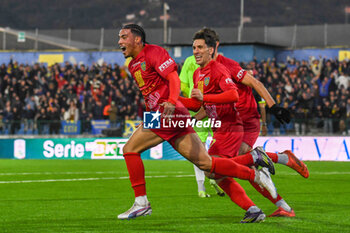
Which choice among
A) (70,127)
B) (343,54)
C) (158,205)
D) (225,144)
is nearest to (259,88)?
(225,144)

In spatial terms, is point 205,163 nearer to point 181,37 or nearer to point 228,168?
point 228,168

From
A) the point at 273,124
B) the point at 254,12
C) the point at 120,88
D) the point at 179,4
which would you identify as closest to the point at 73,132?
the point at 120,88

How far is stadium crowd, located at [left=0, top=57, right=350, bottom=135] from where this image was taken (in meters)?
27.0

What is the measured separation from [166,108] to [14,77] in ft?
94.1

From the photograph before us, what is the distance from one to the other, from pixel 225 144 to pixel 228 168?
75 cm

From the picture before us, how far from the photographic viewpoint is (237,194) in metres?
8.21

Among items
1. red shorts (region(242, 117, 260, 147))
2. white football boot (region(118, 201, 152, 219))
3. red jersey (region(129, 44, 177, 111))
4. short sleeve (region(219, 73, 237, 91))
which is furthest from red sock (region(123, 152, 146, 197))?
red shorts (region(242, 117, 260, 147))

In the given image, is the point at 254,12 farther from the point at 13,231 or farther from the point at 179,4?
the point at 13,231

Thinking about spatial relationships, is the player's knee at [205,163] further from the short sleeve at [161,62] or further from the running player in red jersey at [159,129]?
the short sleeve at [161,62]

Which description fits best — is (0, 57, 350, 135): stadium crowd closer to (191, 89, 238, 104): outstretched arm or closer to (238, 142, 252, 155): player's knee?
(238, 142, 252, 155): player's knee

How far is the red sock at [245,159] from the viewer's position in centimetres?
866

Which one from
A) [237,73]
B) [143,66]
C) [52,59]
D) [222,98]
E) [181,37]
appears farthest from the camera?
[181,37]

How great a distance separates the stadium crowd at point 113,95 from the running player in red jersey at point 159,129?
17133 mm

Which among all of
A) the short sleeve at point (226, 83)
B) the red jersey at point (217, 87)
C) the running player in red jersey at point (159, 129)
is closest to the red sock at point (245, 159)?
the running player in red jersey at point (159, 129)
